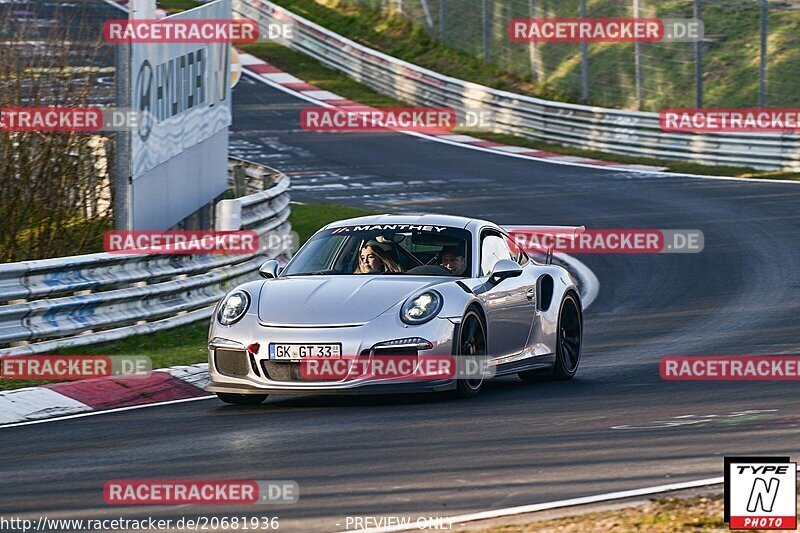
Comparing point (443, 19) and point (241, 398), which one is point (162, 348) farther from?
point (443, 19)

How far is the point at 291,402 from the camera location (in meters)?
9.72

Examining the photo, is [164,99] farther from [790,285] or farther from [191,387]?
[790,285]

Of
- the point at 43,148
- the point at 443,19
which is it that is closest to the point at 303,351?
the point at 43,148

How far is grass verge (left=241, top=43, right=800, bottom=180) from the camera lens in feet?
88.4

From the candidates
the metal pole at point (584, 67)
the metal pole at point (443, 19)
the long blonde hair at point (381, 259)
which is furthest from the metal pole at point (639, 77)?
the long blonde hair at point (381, 259)

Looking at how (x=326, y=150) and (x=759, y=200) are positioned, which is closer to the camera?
(x=759, y=200)

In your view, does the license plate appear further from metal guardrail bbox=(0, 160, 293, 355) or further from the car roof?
metal guardrail bbox=(0, 160, 293, 355)

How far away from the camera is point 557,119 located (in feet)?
100

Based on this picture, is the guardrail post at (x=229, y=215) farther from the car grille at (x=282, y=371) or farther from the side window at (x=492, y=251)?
the car grille at (x=282, y=371)

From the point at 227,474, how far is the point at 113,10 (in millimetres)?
42242

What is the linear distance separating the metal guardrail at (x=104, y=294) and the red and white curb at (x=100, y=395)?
3.85ft

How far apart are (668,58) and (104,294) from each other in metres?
20.0

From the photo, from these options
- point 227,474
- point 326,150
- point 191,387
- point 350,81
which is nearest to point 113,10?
point 350,81

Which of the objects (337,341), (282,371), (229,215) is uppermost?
(337,341)
